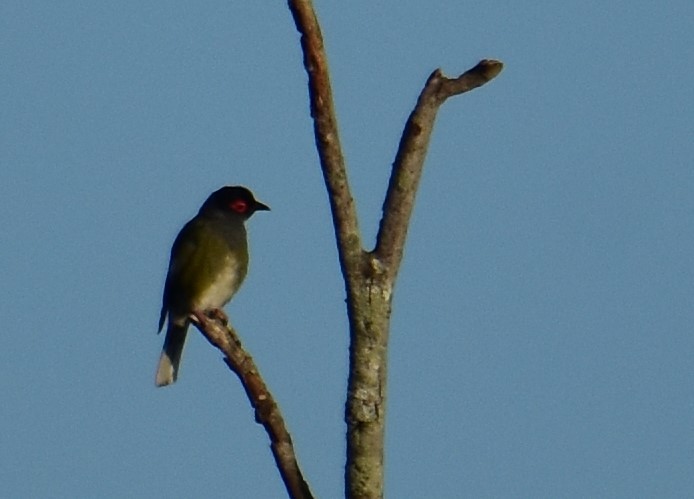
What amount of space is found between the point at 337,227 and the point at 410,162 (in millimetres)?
349

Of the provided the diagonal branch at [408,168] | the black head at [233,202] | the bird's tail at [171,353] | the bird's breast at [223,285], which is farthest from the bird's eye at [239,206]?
the diagonal branch at [408,168]

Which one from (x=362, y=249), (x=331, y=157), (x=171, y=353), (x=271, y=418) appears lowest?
(x=271, y=418)

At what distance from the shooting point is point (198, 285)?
10.5m

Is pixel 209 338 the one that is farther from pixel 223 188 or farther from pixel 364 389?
pixel 223 188

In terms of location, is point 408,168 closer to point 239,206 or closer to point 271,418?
point 271,418

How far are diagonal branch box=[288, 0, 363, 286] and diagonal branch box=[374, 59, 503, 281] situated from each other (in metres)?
0.10

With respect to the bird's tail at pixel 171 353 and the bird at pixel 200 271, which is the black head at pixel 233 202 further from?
the bird's tail at pixel 171 353

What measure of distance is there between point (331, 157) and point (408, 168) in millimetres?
292

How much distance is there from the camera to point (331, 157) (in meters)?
5.19

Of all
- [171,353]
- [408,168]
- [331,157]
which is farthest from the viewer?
[171,353]

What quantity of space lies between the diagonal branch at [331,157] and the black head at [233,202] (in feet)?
19.6

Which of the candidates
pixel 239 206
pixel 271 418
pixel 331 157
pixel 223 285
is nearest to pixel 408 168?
pixel 331 157

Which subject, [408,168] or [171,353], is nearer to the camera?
[408,168]

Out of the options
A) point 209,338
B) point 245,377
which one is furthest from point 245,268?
point 245,377
